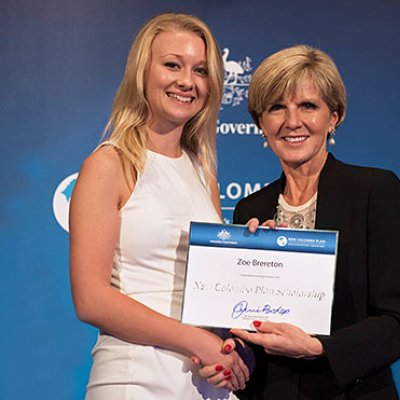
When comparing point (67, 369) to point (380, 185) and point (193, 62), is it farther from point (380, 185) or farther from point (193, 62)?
point (380, 185)

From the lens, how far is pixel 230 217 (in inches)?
120

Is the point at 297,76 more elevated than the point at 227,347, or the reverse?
the point at 297,76

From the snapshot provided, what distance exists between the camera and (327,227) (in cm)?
179

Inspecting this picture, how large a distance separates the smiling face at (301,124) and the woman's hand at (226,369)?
1.58ft

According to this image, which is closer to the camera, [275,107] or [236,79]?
[275,107]

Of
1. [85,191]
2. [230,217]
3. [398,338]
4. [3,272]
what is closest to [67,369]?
[3,272]

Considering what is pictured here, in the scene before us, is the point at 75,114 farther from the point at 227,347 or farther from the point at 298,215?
the point at 227,347

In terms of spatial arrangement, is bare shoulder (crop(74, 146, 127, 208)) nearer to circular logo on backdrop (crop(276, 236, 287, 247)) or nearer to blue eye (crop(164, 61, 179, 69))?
blue eye (crop(164, 61, 179, 69))

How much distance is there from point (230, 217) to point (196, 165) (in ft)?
2.98

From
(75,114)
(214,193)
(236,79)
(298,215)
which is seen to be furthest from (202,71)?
(75,114)

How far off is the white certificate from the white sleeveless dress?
0.44 ft
